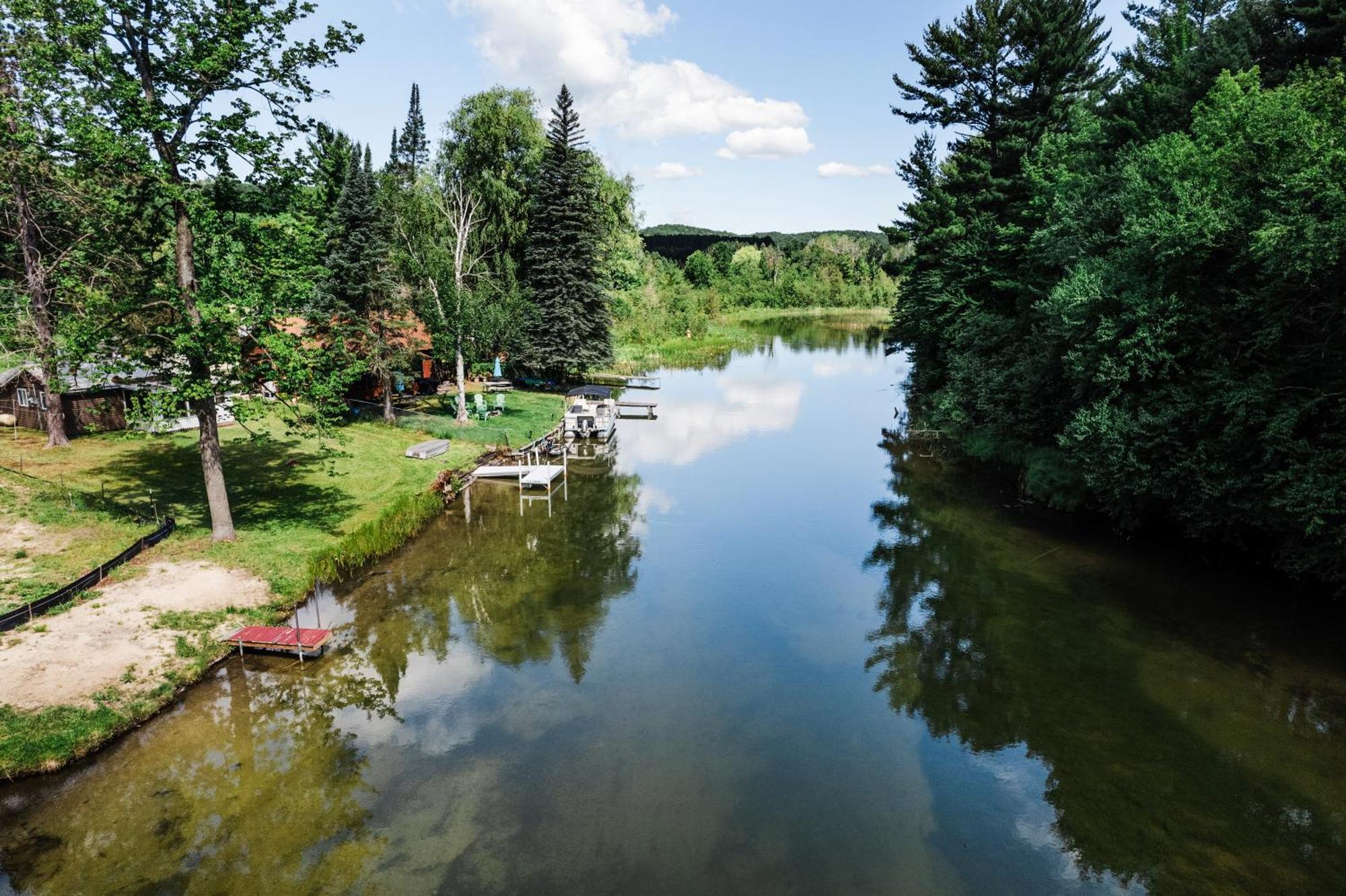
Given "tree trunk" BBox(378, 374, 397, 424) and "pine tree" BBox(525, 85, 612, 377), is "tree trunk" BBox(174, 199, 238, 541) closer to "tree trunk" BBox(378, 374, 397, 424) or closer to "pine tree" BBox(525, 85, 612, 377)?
"tree trunk" BBox(378, 374, 397, 424)

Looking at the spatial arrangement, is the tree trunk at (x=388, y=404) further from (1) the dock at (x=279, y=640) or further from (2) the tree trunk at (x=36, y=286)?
(1) the dock at (x=279, y=640)

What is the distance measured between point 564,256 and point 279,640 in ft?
110

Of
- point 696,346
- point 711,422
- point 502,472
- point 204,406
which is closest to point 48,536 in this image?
point 204,406

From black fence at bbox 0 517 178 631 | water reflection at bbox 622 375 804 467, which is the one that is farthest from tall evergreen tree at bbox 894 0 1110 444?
black fence at bbox 0 517 178 631

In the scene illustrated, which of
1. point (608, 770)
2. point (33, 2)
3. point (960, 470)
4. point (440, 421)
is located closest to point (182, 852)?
point (608, 770)

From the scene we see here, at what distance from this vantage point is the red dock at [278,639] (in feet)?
48.9

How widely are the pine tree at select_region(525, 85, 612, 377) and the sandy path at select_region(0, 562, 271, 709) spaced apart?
1135 inches

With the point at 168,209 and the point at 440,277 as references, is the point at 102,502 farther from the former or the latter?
the point at 440,277

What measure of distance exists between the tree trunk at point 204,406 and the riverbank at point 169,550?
2.00 ft

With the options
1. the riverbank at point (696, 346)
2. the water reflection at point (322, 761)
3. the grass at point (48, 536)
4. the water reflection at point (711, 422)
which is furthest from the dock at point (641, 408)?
the grass at point (48, 536)

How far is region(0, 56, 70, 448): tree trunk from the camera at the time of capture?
23125mm

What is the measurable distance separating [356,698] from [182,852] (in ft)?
13.8

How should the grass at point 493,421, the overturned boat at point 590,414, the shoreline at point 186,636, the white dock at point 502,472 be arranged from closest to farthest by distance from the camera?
the shoreline at point 186,636, the white dock at point 502,472, the grass at point 493,421, the overturned boat at point 590,414

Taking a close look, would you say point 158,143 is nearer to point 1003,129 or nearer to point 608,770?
point 608,770
